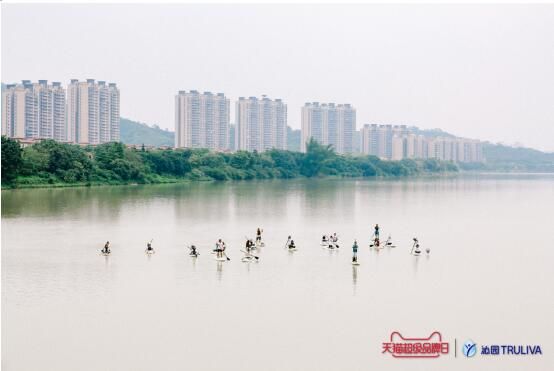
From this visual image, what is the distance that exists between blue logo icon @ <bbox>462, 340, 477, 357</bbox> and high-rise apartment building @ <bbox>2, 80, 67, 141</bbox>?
123ft

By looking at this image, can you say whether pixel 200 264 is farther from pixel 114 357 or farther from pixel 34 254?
pixel 114 357

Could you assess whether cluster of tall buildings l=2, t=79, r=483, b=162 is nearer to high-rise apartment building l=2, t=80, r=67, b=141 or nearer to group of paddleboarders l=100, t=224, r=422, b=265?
high-rise apartment building l=2, t=80, r=67, b=141

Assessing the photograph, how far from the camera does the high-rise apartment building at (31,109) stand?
3962cm

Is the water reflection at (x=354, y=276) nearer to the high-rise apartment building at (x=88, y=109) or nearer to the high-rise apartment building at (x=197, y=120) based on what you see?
the high-rise apartment building at (x=88, y=109)

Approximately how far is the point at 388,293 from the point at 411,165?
42.1 m

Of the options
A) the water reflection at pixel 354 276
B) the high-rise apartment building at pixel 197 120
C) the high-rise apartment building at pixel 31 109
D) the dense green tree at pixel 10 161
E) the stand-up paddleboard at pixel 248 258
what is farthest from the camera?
the high-rise apartment building at pixel 197 120

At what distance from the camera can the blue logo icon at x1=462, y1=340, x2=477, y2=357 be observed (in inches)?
203

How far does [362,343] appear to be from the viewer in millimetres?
5402

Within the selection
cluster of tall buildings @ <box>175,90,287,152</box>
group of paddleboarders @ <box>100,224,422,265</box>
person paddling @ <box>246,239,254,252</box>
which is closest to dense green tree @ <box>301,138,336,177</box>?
cluster of tall buildings @ <box>175,90,287,152</box>

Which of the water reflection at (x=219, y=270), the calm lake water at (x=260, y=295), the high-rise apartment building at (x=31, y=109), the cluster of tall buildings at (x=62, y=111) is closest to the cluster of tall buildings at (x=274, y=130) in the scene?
the cluster of tall buildings at (x=62, y=111)

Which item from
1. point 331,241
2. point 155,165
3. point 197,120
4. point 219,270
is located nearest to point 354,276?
point 219,270

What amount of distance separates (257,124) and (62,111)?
51.0ft

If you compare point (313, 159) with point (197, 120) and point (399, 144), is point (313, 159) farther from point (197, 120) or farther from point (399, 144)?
point (399, 144)

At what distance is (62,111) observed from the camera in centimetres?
4219
